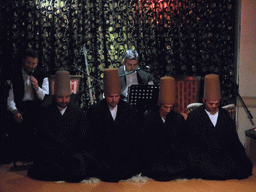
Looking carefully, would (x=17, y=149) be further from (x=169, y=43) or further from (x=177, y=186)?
(x=169, y=43)

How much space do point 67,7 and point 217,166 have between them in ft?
10.8

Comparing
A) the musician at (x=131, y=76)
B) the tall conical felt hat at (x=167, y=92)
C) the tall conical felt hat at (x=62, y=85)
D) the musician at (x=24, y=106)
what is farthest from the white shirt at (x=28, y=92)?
the tall conical felt hat at (x=167, y=92)

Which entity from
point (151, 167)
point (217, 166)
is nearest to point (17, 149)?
point (151, 167)

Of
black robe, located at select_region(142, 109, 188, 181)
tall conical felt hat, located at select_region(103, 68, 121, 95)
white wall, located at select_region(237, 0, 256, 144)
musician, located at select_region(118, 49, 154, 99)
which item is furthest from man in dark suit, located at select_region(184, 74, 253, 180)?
white wall, located at select_region(237, 0, 256, 144)

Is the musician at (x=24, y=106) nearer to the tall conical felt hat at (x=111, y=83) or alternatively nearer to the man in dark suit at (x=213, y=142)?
the tall conical felt hat at (x=111, y=83)

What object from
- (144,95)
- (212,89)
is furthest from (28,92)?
(212,89)

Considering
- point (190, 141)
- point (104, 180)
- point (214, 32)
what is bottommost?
point (104, 180)

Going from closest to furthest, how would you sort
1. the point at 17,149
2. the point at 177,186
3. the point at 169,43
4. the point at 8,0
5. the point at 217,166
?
the point at 177,186, the point at 217,166, the point at 17,149, the point at 8,0, the point at 169,43

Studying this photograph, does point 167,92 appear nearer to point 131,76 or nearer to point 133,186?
point 133,186

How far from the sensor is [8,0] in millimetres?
4824

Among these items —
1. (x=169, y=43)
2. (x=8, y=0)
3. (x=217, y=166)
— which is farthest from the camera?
(x=169, y=43)

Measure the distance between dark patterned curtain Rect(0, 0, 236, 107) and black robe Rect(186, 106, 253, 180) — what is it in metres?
1.78

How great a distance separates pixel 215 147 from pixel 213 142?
0.19 feet

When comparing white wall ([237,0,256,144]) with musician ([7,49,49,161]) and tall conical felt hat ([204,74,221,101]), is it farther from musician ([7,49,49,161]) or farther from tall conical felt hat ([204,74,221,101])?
musician ([7,49,49,161])
